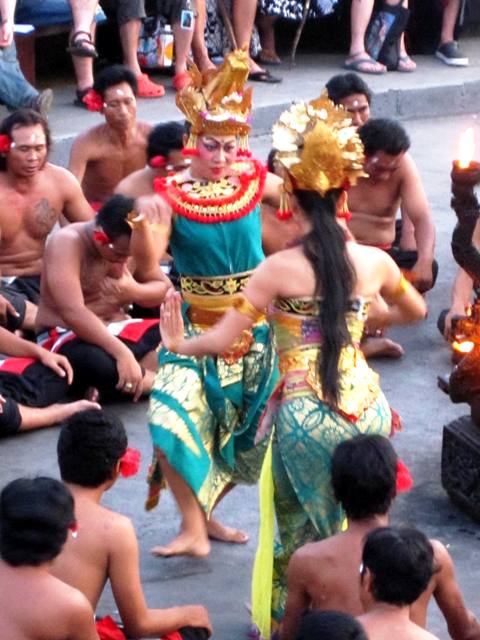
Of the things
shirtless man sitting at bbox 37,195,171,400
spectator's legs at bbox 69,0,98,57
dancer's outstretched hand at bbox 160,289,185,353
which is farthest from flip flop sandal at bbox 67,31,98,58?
dancer's outstretched hand at bbox 160,289,185,353

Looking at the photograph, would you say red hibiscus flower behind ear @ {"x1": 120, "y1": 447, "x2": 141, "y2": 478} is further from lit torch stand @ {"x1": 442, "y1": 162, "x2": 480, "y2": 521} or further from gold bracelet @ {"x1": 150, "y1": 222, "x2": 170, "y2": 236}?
lit torch stand @ {"x1": 442, "y1": 162, "x2": 480, "y2": 521}

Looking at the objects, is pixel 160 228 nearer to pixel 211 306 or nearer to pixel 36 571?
pixel 211 306

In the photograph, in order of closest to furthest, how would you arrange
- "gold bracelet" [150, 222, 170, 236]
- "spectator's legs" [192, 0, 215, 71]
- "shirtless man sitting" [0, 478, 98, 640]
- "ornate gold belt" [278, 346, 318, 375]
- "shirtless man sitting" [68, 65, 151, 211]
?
"shirtless man sitting" [0, 478, 98, 640] < "ornate gold belt" [278, 346, 318, 375] < "gold bracelet" [150, 222, 170, 236] < "shirtless man sitting" [68, 65, 151, 211] < "spectator's legs" [192, 0, 215, 71]

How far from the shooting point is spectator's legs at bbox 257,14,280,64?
37.3ft

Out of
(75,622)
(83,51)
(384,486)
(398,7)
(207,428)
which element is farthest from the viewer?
(398,7)

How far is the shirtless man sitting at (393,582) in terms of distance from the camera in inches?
145

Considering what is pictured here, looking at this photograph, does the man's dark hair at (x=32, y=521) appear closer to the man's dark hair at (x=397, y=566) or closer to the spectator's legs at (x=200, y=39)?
the man's dark hair at (x=397, y=566)

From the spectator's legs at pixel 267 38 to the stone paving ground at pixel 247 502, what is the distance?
382 cm

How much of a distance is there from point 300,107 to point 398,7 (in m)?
7.25

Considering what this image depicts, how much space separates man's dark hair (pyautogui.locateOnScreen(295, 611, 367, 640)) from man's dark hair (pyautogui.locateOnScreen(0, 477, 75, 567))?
0.78 metres

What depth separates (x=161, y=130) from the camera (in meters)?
6.95

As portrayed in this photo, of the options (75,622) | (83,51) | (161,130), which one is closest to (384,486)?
(75,622)

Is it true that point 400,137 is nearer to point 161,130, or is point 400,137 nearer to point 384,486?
point 161,130

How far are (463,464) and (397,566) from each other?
1.87m
